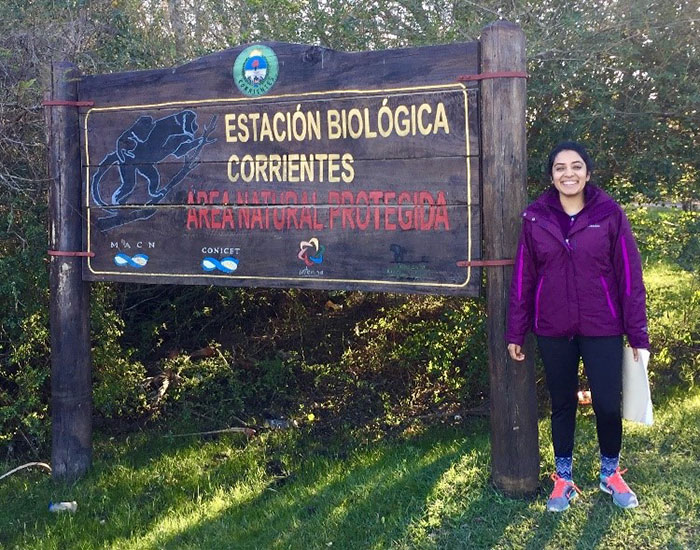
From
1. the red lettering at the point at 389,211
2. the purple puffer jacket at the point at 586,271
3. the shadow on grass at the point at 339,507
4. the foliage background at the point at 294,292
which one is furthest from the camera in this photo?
the foliage background at the point at 294,292

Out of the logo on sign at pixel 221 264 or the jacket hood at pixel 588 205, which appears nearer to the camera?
the jacket hood at pixel 588 205

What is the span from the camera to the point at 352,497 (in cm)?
441

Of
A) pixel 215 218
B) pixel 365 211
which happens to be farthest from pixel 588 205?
pixel 215 218

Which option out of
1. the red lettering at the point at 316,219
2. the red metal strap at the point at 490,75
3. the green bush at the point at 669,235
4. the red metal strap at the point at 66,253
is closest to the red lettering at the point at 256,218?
the red lettering at the point at 316,219

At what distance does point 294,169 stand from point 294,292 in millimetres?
3090

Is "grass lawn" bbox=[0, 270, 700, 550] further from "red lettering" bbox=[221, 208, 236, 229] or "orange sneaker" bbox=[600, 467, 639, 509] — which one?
"red lettering" bbox=[221, 208, 236, 229]

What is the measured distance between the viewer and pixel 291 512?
14.2ft

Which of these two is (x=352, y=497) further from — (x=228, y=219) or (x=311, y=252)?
(x=228, y=219)

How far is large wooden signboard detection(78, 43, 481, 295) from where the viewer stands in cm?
398

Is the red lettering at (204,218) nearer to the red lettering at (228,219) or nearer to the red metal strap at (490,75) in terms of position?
the red lettering at (228,219)

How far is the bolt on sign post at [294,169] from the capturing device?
13.0 feet

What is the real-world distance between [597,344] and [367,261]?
1.23 m

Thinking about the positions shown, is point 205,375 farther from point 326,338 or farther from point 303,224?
point 303,224

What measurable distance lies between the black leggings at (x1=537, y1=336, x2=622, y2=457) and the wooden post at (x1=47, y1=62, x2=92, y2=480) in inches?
112
